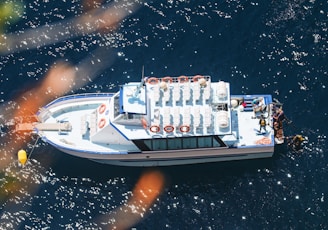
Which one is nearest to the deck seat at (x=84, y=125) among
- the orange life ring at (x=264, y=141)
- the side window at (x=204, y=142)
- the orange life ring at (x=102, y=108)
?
the orange life ring at (x=102, y=108)

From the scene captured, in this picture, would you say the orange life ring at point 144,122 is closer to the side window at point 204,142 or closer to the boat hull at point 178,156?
the boat hull at point 178,156

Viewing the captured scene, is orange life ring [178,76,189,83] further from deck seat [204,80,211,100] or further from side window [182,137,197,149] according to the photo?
side window [182,137,197,149]

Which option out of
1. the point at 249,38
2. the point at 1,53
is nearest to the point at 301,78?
the point at 249,38

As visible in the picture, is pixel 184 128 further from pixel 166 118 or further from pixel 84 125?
pixel 84 125

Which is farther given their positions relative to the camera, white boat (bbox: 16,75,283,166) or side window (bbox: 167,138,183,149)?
side window (bbox: 167,138,183,149)

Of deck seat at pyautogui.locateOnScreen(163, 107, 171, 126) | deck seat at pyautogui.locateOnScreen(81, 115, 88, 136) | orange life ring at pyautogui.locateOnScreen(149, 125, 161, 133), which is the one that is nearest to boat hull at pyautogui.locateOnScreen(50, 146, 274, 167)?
deck seat at pyautogui.locateOnScreen(81, 115, 88, 136)

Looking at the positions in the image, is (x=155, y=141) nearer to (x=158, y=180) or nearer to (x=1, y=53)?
(x=158, y=180)
